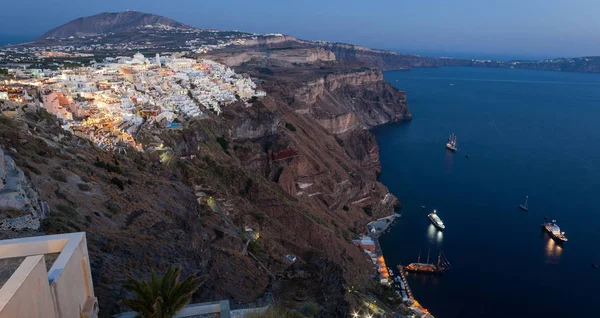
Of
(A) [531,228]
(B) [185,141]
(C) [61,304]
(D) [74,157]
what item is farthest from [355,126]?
(C) [61,304]

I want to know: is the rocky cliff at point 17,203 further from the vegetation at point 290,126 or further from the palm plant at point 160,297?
the vegetation at point 290,126

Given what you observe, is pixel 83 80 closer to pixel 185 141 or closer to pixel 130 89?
pixel 130 89

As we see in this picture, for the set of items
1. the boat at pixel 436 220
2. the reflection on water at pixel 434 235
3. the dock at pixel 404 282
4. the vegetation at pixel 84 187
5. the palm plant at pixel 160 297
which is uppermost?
the palm plant at pixel 160 297

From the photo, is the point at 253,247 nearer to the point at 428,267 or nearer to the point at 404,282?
the point at 404,282

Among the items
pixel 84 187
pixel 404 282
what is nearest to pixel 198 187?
pixel 84 187

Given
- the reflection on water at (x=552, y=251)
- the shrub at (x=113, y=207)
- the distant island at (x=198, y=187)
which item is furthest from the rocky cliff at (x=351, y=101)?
the shrub at (x=113, y=207)

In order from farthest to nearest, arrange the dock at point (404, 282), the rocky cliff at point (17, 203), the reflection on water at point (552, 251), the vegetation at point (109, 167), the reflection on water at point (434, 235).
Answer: the reflection on water at point (434, 235)
the reflection on water at point (552, 251)
the dock at point (404, 282)
the vegetation at point (109, 167)
the rocky cliff at point (17, 203)
